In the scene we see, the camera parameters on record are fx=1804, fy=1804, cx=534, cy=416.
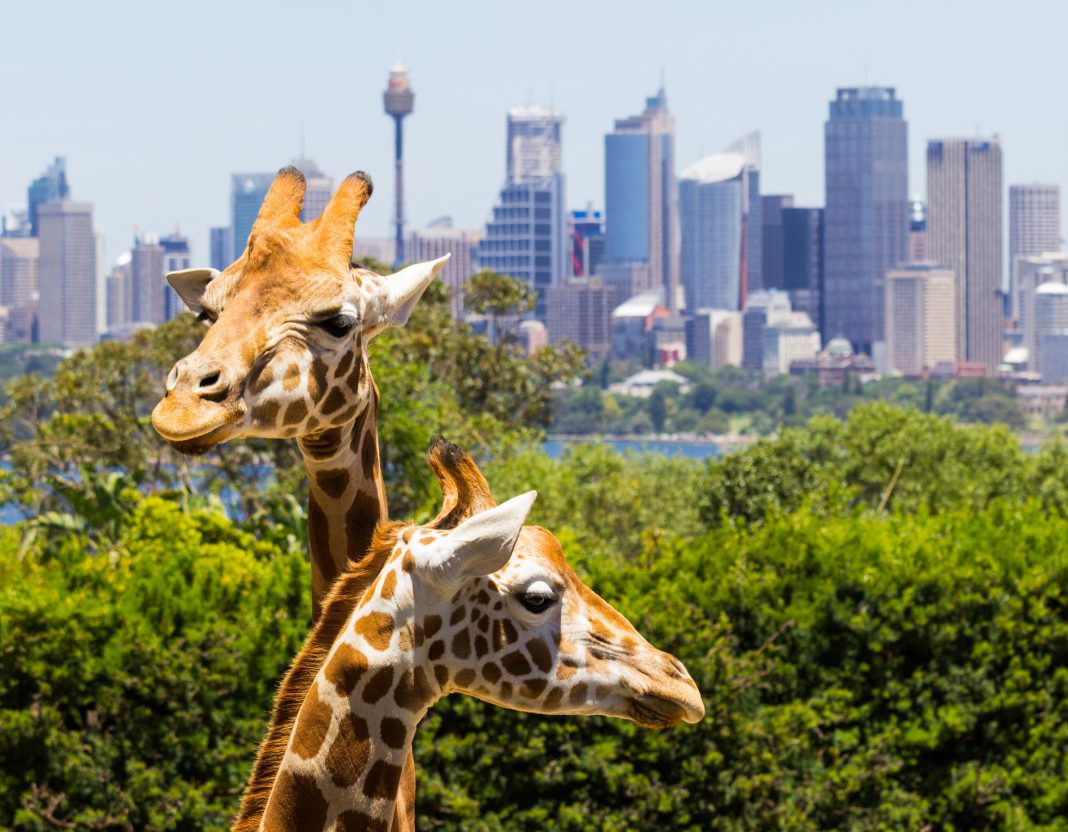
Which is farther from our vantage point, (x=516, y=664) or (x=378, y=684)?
(x=516, y=664)

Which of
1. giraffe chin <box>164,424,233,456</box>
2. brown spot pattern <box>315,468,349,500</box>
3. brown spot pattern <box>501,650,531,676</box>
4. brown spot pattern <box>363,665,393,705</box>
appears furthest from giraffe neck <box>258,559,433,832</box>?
brown spot pattern <box>315,468,349,500</box>

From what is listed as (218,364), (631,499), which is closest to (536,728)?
(218,364)

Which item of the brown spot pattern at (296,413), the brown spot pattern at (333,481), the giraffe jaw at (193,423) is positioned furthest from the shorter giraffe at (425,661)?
the brown spot pattern at (333,481)

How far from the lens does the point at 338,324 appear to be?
670 cm

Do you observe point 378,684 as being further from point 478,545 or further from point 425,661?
point 478,545

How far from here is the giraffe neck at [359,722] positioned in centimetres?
612

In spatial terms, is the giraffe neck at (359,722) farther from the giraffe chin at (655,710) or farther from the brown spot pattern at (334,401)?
the brown spot pattern at (334,401)

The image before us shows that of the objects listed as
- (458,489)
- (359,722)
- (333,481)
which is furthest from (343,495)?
(359,722)

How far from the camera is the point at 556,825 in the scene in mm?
16141

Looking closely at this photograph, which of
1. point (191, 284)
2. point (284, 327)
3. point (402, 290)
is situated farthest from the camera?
point (191, 284)

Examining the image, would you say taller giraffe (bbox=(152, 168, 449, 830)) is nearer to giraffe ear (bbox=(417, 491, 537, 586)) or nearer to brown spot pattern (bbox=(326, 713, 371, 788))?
brown spot pattern (bbox=(326, 713, 371, 788))

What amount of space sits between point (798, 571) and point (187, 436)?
1307 centimetres

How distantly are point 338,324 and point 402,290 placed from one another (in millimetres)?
422

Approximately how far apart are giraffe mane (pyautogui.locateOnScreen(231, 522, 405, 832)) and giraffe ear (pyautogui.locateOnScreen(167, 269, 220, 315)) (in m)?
1.44
